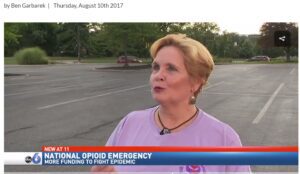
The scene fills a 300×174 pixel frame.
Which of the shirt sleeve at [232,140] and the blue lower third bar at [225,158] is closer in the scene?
the shirt sleeve at [232,140]

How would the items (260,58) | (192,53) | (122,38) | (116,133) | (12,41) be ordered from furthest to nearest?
1. (12,41)
2. (122,38)
3. (260,58)
4. (116,133)
5. (192,53)

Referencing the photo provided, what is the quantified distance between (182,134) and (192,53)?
490 millimetres

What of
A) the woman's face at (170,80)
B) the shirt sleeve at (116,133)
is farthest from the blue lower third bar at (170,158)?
the woman's face at (170,80)

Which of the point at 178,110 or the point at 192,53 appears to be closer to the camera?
the point at 192,53

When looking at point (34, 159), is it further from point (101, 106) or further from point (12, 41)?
point (101, 106)

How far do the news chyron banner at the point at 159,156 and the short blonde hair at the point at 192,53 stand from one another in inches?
18.7

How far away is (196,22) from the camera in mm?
3117

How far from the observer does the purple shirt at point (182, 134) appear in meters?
2.35

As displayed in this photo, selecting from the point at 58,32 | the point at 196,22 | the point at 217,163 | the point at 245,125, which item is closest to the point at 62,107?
the point at 58,32

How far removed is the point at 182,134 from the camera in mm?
2424

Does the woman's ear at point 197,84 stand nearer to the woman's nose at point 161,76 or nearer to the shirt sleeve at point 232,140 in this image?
the woman's nose at point 161,76

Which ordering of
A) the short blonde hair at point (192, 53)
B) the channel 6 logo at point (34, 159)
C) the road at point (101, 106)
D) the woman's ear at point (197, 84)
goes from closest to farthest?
1. the short blonde hair at point (192, 53)
2. the woman's ear at point (197, 84)
3. the channel 6 logo at point (34, 159)
4. the road at point (101, 106)

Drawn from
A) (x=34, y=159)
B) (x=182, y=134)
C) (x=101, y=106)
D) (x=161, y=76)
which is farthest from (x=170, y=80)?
(x=101, y=106)
